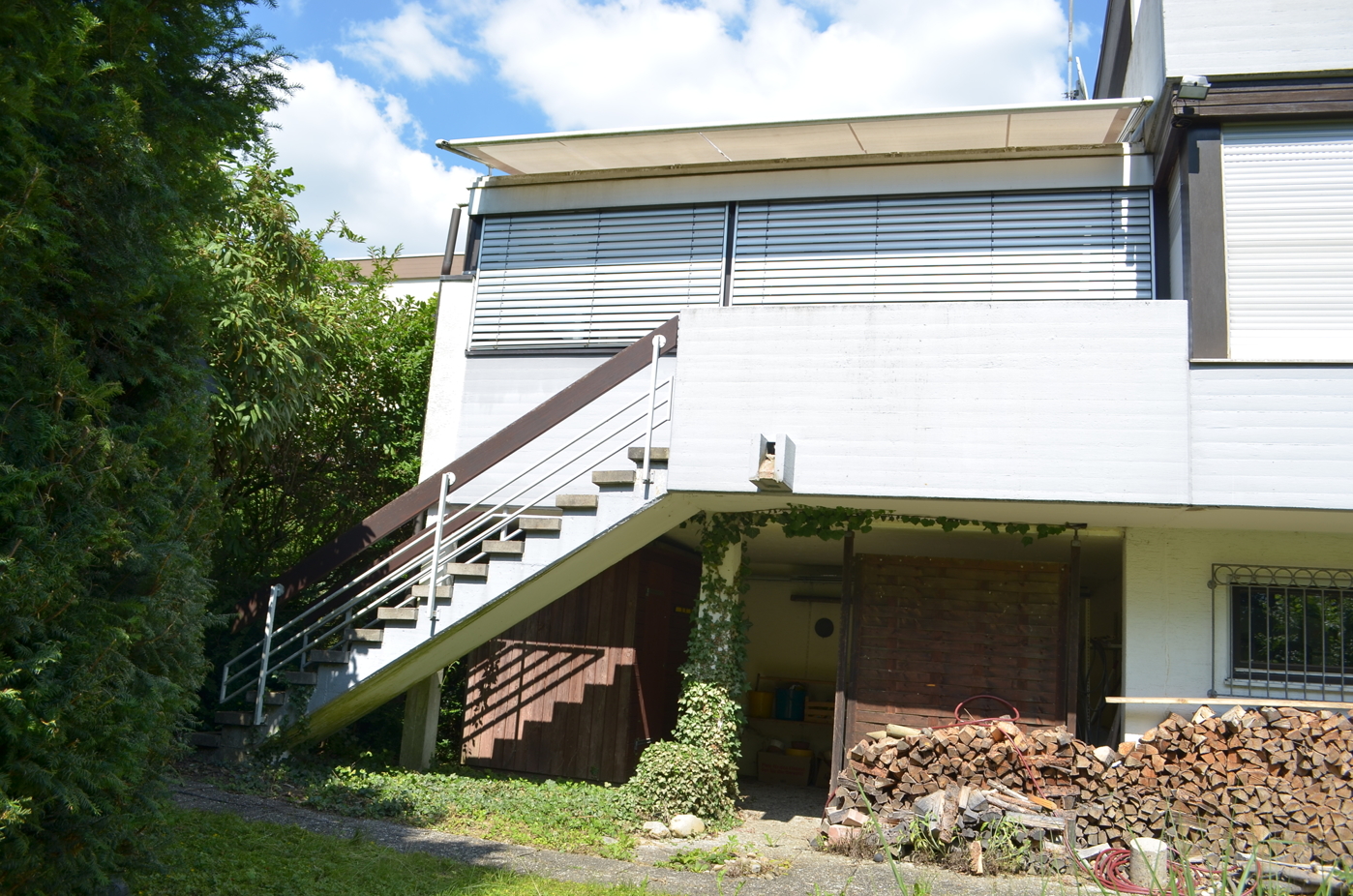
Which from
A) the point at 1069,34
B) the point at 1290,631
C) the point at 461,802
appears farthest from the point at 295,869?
the point at 1069,34

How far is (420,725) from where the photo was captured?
371 inches

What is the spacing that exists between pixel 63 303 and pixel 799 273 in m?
6.41

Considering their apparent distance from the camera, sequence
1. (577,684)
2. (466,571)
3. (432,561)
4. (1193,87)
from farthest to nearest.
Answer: (577,684)
(432,561)
(466,571)
(1193,87)

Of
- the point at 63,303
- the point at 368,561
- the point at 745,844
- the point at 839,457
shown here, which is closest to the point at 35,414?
the point at 63,303

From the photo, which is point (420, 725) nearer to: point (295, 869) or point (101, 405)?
point (295, 869)

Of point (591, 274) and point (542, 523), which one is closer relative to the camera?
point (542, 523)

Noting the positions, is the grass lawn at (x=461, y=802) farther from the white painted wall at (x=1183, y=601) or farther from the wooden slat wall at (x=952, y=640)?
the white painted wall at (x=1183, y=601)

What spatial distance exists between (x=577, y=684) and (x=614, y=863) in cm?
343

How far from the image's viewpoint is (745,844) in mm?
7324

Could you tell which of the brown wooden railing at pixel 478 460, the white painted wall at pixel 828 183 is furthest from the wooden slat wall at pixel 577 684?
the white painted wall at pixel 828 183

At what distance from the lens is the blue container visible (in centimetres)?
1191

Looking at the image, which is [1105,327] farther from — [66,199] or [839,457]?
[66,199]

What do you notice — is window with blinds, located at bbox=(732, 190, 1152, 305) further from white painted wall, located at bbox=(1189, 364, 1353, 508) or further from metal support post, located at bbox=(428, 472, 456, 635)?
metal support post, located at bbox=(428, 472, 456, 635)

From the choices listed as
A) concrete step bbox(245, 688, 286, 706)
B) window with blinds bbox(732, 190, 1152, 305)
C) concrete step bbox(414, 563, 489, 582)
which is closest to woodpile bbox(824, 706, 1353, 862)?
concrete step bbox(414, 563, 489, 582)
